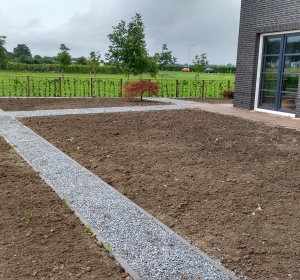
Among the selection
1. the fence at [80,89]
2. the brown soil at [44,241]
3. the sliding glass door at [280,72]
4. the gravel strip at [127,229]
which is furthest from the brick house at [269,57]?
the brown soil at [44,241]

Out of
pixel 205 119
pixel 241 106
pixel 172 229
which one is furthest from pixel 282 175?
Result: pixel 241 106

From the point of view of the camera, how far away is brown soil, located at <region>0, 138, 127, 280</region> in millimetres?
2824

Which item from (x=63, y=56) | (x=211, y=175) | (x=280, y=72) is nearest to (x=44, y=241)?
(x=211, y=175)

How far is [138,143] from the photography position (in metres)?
7.49

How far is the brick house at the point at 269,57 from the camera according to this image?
10.4 metres

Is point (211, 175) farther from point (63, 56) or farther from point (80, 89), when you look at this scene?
point (63, 56)

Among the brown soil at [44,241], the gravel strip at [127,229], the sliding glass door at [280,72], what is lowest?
the brown soil at [44,241]

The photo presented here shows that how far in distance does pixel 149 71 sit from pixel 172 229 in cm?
1411

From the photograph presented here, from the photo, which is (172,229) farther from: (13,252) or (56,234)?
(13,252)

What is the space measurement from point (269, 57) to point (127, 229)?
9.57 m

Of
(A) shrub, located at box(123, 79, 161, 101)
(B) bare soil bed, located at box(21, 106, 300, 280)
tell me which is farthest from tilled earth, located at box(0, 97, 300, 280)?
(A) shrub, located at box(123, 79, 161, 101)

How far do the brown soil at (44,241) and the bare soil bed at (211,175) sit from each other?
917 millimetres

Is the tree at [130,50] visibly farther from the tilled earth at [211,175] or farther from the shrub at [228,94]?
the tilled earth at [211,175]

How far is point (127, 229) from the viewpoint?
3.57 meters
